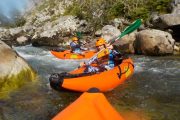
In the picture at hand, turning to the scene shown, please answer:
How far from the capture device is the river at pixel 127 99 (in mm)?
8164

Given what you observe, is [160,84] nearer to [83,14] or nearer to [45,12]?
[83,14]

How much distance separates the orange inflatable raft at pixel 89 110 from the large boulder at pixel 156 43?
1278cm

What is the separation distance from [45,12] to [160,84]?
1262 inches

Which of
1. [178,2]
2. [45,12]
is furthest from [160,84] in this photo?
[45,12]

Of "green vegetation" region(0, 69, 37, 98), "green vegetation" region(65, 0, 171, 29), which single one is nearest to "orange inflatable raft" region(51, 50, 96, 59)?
"green vegetation" region(0, 69, 37, 98)

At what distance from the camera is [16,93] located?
10.0 meters

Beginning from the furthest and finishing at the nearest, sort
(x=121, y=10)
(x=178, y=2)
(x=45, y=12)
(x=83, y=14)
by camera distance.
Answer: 1. (x=45, y=12)
2. (x=83, y=14)
3. (x=121, y=10)
4. (x=178, y=2)

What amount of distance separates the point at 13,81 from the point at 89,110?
574cm

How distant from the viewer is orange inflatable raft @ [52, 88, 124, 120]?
208 inches

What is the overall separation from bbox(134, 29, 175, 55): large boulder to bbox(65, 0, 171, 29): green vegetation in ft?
19.8

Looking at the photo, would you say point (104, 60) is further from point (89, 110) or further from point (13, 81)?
point (89, 110)

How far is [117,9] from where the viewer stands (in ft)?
91.9

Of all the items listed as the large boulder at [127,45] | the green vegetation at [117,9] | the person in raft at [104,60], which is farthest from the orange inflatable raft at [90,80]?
the green vegetation at [117,9]

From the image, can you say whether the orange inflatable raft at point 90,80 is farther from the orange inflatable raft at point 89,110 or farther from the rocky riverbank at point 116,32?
the rocky riverbank at point 116,32
